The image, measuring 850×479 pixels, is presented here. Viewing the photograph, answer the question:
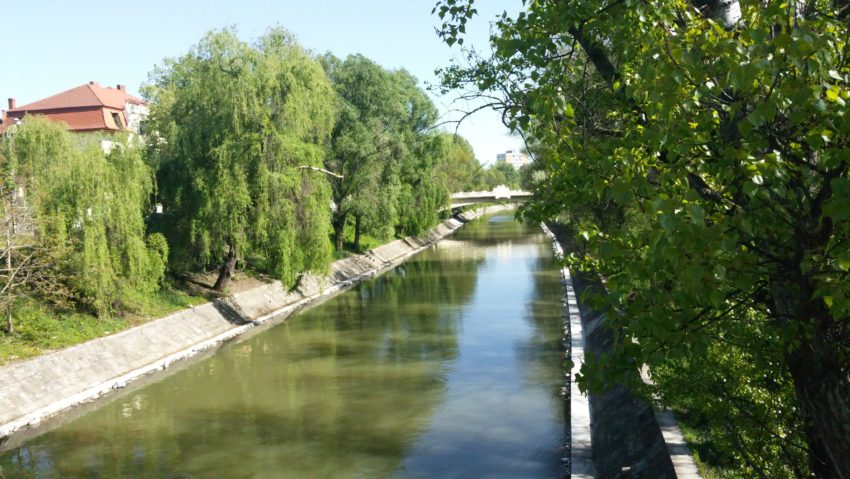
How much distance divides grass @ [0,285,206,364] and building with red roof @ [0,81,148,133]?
1367 inches

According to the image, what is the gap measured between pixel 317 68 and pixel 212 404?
15.7m

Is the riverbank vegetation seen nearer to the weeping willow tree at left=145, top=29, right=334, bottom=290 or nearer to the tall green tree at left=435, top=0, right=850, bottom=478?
the weeping willow tree at left=145, top=29, right=334, bottom=290

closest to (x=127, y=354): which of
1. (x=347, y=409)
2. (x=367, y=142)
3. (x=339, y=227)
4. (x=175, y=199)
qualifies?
(x=175, y=199)

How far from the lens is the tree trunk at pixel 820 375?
486 cm

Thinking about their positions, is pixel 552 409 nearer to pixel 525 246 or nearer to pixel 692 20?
pixel 692 20

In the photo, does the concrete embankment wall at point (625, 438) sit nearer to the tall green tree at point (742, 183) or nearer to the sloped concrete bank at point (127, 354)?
the tall green tree at point (742, 183)

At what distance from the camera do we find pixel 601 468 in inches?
548

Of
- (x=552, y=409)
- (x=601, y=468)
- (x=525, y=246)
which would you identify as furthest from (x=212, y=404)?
(x=525, y=246)

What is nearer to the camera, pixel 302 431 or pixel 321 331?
pixel 302 431

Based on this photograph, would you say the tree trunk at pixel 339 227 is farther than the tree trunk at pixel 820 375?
Yes

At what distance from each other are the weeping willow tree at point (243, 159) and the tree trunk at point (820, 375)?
24942 millimetres

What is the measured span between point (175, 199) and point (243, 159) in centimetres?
301

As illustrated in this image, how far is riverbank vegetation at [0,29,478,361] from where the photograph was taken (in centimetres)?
2191

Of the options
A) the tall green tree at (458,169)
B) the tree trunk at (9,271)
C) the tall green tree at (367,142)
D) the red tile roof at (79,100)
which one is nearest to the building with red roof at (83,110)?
the red tile roof at (79,100)
